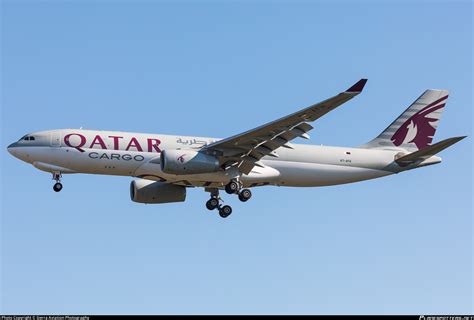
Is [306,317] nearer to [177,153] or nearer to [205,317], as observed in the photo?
[205,317]

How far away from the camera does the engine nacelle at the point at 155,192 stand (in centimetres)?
4756

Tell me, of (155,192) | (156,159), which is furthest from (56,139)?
(155,192)

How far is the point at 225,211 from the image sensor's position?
46125mm

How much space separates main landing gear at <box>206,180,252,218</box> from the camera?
147 feet

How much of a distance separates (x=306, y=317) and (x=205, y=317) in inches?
124

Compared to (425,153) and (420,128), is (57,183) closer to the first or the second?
(425,153)

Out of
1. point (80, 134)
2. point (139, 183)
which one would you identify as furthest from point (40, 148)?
point (139, 183)

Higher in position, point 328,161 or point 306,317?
point 328,161

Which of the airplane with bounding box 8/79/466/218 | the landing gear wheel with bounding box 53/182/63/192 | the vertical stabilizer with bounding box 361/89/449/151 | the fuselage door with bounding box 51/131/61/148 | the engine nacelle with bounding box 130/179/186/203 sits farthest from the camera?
the vertical stabilizer with bounding box 361/89/449/151

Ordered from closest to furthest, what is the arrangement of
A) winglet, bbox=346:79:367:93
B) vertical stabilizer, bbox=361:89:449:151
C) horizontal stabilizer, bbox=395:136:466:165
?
1. winglet, bbox=346:79:367:93
2. horizontal stabilizer, bbox=395:136:466:165
3. vertical stabilizer, bbox=361:89:449:151

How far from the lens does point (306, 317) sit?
97.6 ft

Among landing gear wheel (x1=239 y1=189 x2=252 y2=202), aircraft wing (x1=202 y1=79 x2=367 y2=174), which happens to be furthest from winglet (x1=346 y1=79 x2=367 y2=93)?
landing gear wheel (x1=239 y1=189 x2=252 y2=202)

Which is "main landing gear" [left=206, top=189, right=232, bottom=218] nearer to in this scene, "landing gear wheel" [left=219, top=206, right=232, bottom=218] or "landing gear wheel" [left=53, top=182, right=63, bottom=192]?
"landing gear wheel" [left=219, top=206, right=232, bottom=218]

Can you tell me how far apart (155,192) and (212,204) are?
314cm
